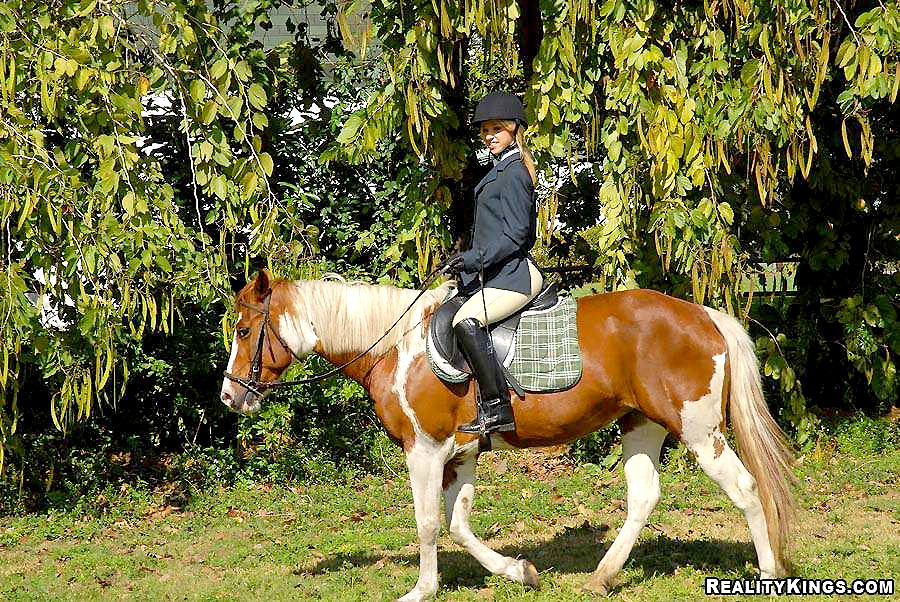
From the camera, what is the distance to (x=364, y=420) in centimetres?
782

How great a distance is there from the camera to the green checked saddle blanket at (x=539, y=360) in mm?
4691

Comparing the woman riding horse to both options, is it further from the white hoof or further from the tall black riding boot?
the white hoof

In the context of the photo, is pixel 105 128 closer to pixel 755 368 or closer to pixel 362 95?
pixel 362 95

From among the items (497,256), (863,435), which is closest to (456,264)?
(497,256)

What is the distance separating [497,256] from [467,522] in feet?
4.24

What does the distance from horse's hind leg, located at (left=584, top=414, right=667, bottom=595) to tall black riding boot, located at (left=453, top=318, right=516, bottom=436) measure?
0.69m

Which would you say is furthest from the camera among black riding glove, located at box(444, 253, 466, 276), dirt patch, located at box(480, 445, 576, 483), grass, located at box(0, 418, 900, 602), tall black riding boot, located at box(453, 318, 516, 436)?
dirt patch, located at box(480, 445, 576, 483)

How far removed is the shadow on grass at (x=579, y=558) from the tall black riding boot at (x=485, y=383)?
922 millimetres

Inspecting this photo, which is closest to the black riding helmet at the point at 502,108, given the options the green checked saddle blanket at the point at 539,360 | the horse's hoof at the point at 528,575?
the green checked saddle blanket at the point at 539,360

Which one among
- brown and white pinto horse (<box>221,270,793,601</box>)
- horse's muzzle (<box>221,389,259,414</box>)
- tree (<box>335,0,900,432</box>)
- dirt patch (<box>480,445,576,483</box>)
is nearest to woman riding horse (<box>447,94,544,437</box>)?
brown and white pinto horse (<box>221,270,793,601</box>)

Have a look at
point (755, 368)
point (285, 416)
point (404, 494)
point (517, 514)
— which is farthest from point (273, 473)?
point (755, 368)

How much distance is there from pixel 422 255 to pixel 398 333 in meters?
1.95

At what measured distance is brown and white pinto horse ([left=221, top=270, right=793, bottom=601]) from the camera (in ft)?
15.3

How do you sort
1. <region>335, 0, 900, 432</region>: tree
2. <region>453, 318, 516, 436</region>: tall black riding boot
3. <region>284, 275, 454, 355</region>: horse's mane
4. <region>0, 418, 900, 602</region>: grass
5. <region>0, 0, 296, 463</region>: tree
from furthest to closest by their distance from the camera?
<region>335, 0, 900, 432</region>: tree
<region>0, 418, 900, 602</region>: grass
<region>0, 0, 296, 463</region>: tree
<region>284, 275, 454, 355</region>: horse's mane
<region>453, 318, 516, 436</region>: tall black riding boot
